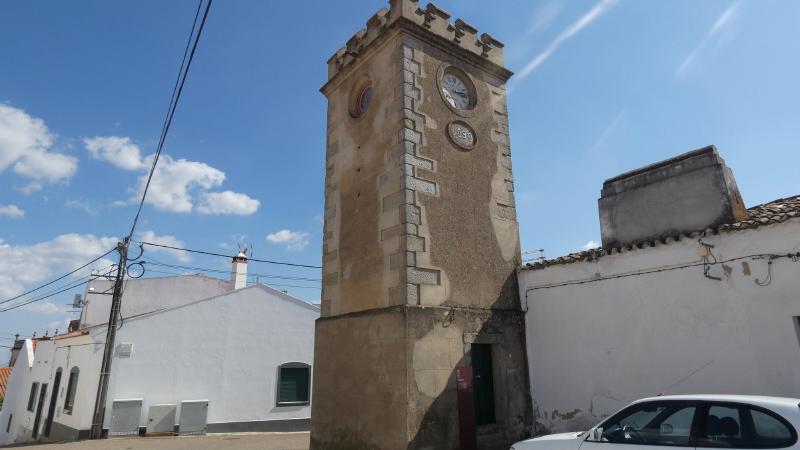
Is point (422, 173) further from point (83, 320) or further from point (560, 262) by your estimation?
point (83, 320)

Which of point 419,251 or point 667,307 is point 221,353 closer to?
point 419,251

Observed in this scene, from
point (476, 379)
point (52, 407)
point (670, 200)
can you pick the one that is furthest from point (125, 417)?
point (670, 200)

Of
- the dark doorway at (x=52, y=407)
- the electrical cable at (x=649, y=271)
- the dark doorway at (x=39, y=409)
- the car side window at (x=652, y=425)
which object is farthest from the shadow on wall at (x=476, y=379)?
the dark doorway at (x=39, y=409)

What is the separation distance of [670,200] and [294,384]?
13786mm

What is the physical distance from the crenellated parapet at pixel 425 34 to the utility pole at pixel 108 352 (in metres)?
9.35

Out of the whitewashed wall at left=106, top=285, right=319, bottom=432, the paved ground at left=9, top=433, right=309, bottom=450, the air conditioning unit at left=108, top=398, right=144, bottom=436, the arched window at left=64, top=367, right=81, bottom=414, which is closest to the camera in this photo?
the paved ground at left=9, top=433, right=309, bottom=450

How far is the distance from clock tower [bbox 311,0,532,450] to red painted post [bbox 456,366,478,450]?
2 cm

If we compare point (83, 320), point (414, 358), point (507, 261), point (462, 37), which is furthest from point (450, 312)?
point (83, 320)

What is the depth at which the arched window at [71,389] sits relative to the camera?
15.8m

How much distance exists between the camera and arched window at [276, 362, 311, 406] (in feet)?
56.4

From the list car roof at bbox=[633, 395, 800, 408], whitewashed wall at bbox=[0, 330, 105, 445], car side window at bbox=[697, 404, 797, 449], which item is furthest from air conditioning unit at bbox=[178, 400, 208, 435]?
car side window at bbox=[697, 404, 797, 449]

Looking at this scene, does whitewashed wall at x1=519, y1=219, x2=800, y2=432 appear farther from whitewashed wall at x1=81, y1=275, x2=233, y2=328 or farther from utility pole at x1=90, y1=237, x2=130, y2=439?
whitewashed wall at x1=81, y1=275, x2=233, y2=328

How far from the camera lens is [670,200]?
Answer: 7.73 metres

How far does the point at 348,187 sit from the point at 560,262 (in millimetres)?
3964
